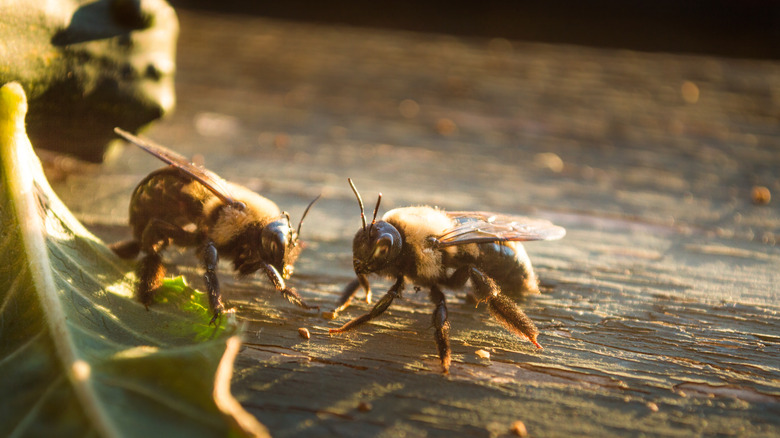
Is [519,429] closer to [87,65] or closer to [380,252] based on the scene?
[380,252]

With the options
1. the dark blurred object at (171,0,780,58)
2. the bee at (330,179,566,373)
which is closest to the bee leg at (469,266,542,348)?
the bee at (330,179,566,373)

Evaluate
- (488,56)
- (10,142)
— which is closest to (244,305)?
(10,142)

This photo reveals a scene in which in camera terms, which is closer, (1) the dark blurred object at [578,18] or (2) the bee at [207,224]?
(2) the bee at [207,224]

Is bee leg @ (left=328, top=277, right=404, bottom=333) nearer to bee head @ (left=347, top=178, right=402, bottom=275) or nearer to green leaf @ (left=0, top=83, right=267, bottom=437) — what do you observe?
bee head @ (left=347, top=178, right=402, bottom=275)

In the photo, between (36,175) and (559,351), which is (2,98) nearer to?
(36,175)

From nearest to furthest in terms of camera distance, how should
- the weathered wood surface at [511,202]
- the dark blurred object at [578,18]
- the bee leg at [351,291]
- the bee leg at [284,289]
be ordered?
the weathered wood surface at [511,202]
the bee leg at [284,289]
the bee leg at [351,291]
the dark blurred object at [578,18]

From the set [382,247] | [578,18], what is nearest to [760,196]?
[382,247]

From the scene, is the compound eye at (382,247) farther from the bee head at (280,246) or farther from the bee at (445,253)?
the bee head at (280,246)

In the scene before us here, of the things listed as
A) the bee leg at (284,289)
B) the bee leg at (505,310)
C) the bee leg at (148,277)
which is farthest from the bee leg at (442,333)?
the bee leg at (148,277)
